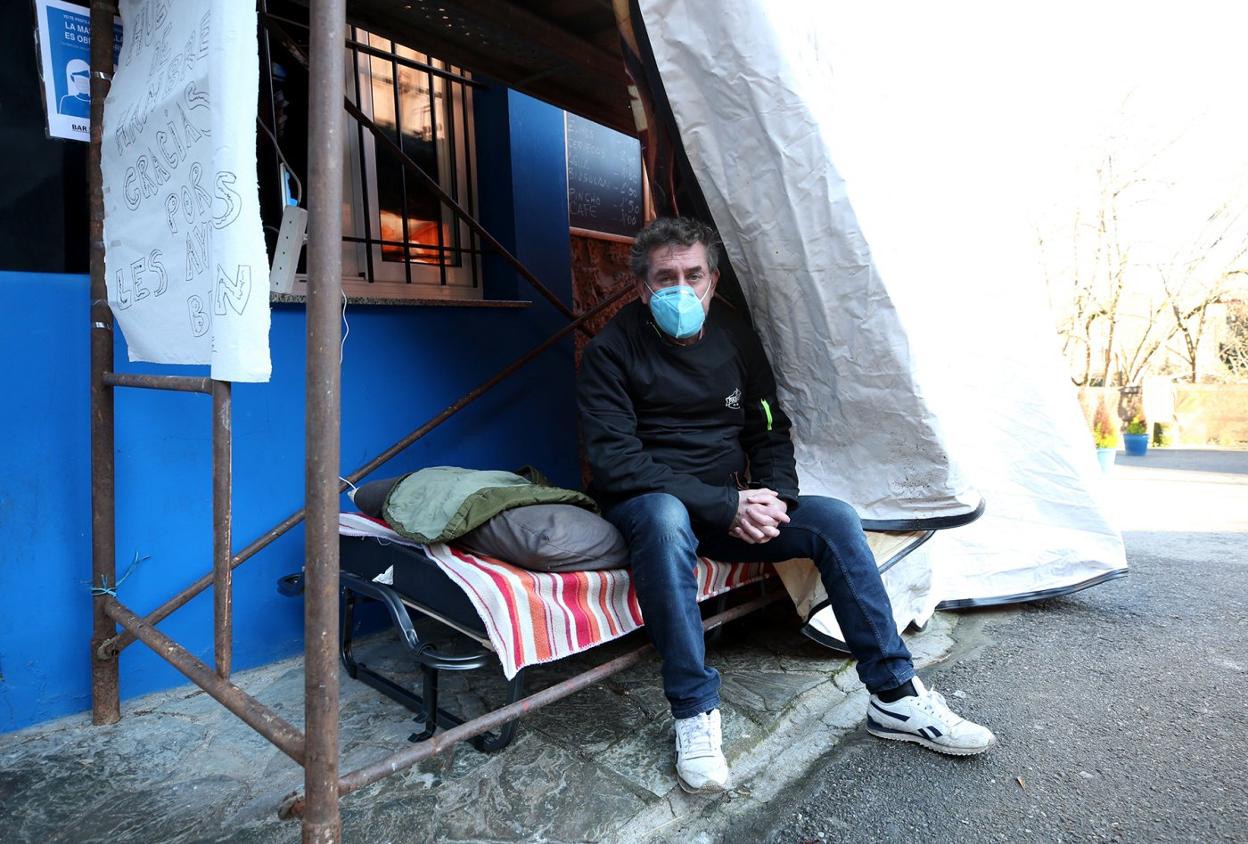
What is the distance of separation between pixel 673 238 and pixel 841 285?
1.63 feet

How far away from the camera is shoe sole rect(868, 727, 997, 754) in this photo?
6.35 ft

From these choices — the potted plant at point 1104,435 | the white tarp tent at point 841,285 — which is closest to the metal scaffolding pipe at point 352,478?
the white tarp tent at point 841,285

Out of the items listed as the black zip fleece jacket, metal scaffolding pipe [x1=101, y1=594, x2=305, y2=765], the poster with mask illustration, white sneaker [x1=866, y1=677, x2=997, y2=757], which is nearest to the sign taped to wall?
the poster with mask illustration

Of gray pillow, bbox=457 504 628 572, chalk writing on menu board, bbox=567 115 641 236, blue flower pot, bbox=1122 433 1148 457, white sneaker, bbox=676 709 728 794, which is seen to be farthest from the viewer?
blue flower pot, bbox=1122 433 1148 457

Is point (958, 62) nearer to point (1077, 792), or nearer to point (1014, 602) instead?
point (1014, 602)

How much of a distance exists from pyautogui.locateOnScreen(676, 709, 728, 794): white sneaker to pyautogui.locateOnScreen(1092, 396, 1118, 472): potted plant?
5.57 m

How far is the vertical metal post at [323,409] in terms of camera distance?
130cm

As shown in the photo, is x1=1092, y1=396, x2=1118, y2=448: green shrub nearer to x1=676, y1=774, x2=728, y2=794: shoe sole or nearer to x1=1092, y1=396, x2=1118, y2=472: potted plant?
x1=1092, y1=396, x2=1118, y2=472: potted plant

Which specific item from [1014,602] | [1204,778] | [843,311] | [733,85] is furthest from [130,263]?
[1014,602]

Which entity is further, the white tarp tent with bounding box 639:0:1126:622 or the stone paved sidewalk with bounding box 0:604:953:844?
the white tarp tent with bounding box 639:0:1126:622

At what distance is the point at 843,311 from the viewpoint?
7.05 feet

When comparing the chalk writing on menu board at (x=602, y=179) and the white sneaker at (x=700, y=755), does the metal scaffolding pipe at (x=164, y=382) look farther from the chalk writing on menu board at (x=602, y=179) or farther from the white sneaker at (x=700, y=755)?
the chalk writing on menu board at (x=602, y=179)

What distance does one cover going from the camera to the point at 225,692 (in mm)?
1568

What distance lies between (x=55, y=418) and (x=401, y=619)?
1155mm
